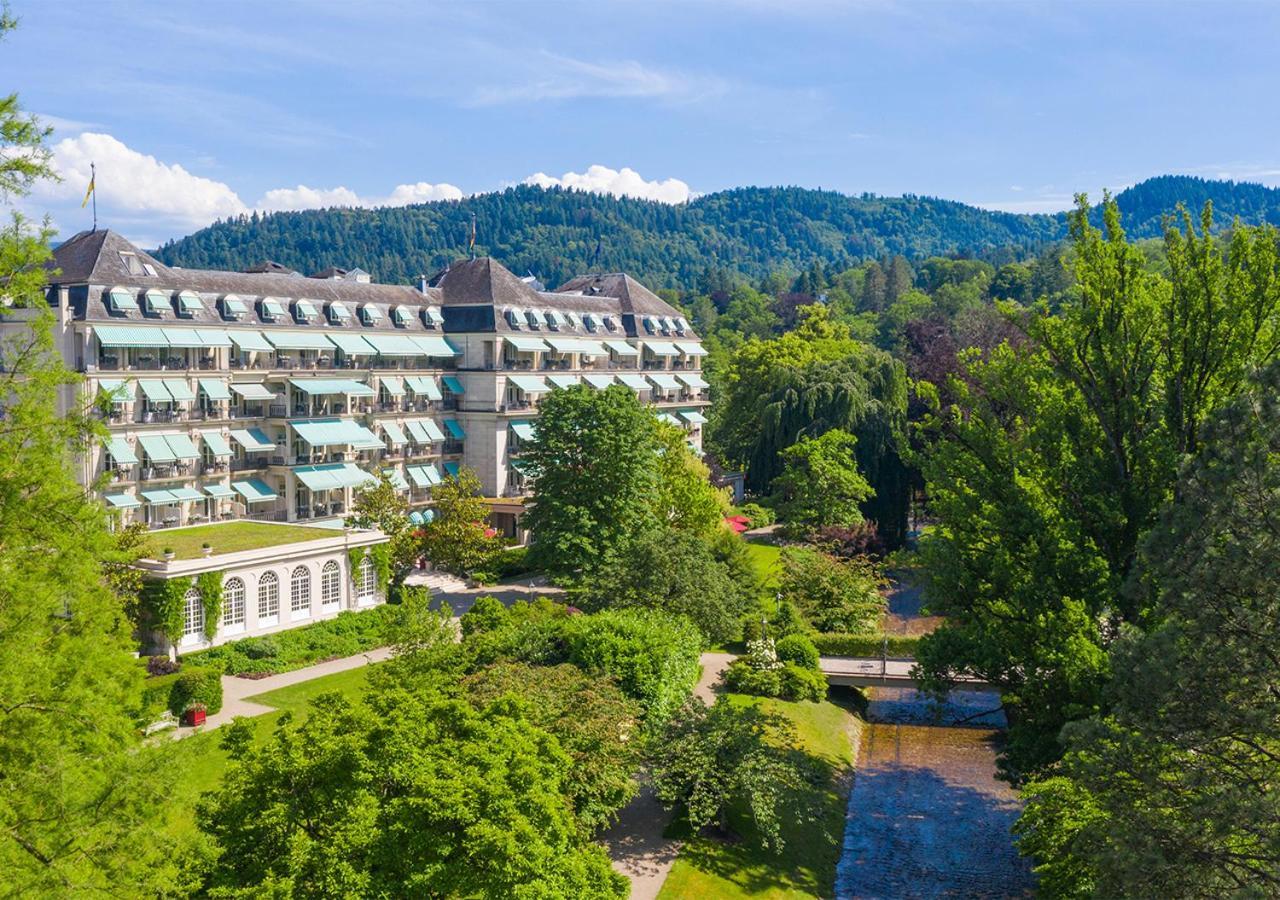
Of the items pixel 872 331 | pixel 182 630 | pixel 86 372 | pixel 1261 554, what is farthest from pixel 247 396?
pixel 872 331

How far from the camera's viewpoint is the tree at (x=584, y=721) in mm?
23812

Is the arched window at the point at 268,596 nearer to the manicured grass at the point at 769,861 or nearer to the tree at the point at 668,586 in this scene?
the tree at the point at 668,586

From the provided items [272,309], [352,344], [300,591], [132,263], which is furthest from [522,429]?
[132,263]

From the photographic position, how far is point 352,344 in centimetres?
5706

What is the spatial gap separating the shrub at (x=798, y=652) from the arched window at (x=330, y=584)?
18715 mm

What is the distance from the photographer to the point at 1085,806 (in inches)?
822

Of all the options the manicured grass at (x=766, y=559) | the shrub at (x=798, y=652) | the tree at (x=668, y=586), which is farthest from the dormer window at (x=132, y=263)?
the shrub at (x=798, y=652)

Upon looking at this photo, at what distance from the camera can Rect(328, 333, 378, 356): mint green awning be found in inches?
2226

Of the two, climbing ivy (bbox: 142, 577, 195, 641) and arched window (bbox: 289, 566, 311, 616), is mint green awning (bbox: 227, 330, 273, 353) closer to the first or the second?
arched window (bbox: 289, 566, 311, 616)

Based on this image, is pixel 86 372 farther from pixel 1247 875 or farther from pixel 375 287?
pixel 1247 875

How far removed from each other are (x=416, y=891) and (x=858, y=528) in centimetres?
3976

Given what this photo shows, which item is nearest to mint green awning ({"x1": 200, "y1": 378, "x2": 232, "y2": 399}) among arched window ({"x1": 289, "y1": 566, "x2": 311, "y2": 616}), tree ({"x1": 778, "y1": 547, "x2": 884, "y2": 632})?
arched window ({"x1": 289, "y1": 566, "x2": 311, "y2": 616})

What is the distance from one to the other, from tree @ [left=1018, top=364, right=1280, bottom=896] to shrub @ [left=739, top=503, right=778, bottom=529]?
47966 millimetres

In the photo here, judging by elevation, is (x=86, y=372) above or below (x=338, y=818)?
above
